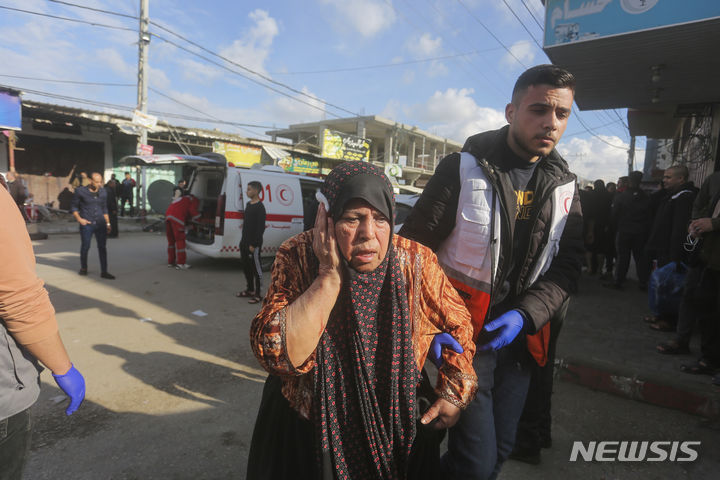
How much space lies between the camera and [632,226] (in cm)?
643

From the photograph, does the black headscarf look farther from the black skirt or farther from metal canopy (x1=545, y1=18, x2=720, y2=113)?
metal canopy (x1=545, y1=18, x2=720, y2=113)

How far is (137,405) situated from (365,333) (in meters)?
2.52

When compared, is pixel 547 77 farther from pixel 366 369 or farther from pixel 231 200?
pixel 231 200

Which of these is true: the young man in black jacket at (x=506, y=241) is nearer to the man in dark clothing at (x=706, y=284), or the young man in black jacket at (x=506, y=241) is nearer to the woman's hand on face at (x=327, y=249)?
the woman's hand on face at (x=327, y=249)

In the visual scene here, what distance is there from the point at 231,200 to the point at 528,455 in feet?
20.1

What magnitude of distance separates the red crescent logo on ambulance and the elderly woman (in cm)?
661

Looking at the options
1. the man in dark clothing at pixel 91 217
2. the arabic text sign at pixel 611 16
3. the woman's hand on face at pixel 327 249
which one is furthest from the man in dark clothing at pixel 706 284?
the man in dark clothing at pixel 91 217

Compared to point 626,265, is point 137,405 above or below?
below

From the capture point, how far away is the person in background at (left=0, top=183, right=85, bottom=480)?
1143 millimetres

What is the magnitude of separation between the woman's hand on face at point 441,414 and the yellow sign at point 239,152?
1904cm

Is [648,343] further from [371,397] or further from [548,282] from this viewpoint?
[371,397]

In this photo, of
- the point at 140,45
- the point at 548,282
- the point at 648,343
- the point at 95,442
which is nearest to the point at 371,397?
the point at 548,282

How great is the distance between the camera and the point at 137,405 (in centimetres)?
289

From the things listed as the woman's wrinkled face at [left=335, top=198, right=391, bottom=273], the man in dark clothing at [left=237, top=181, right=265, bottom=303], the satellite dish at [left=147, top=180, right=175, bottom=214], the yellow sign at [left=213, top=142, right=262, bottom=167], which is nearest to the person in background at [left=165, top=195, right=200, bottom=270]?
the man in dark clothing at [left=237, top=181, right=265, bottom=303]
